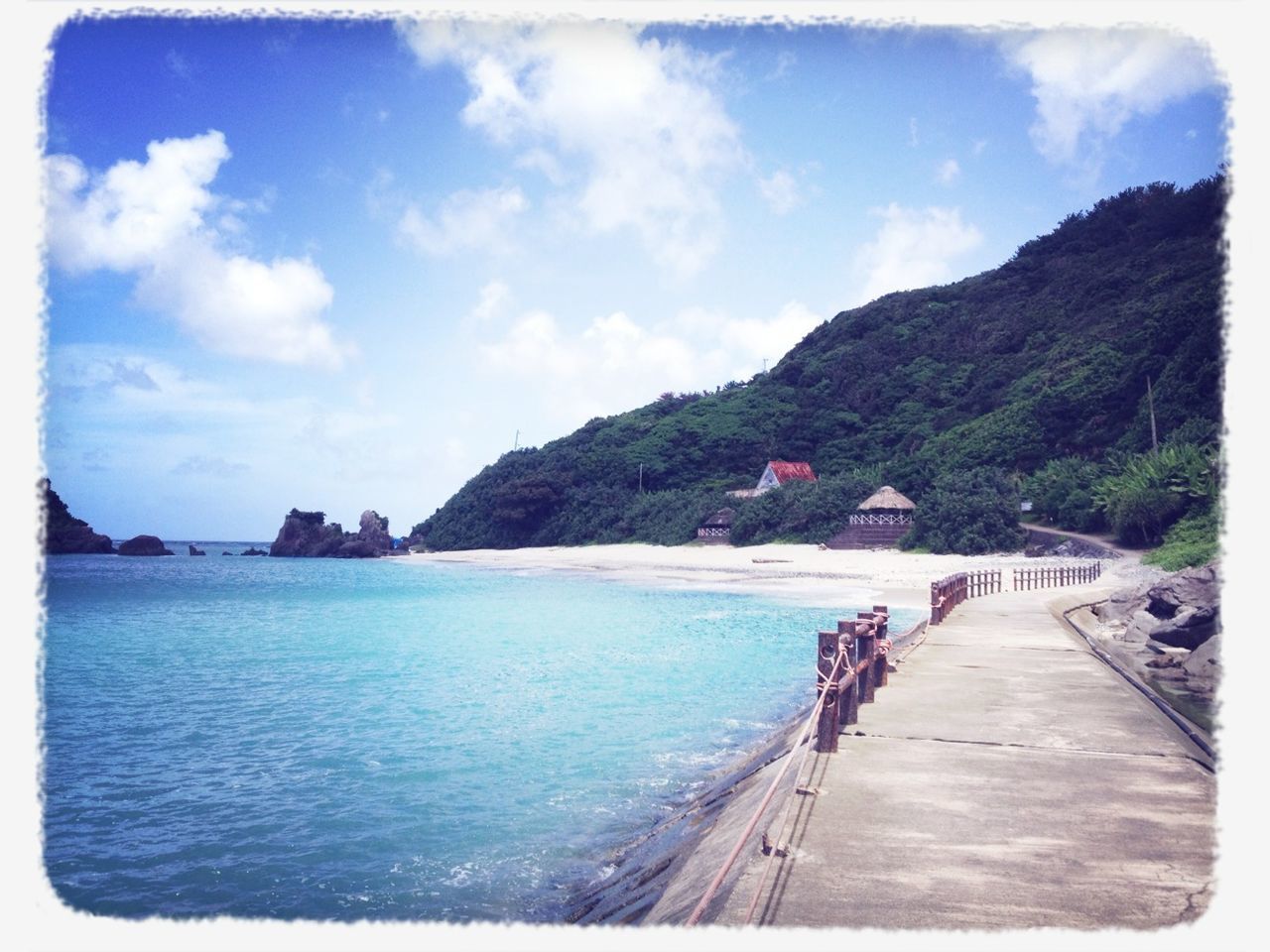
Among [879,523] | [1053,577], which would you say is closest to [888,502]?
[879,523]

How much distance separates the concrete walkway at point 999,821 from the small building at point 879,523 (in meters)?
35.5

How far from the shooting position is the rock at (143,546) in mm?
98375

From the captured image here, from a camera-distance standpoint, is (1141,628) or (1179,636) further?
(1141,628)

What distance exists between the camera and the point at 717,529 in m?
54.1

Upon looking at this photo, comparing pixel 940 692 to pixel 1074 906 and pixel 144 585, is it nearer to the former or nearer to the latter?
pixel 1074 906

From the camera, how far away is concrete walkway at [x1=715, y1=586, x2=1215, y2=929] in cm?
373

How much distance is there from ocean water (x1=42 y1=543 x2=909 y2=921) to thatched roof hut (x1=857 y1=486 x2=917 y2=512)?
68.9 feet

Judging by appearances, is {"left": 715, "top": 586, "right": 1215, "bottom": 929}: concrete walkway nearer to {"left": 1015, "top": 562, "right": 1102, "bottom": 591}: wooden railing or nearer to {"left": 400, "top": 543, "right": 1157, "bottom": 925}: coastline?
{"left": 400, "top": 543, "right": 1157, "bottom": 925}: coastline

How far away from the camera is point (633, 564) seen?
159ft

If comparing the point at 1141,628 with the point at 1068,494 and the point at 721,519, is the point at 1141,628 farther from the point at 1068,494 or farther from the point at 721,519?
the point at 721,519

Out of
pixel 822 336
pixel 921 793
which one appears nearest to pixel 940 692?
pixel 921 793

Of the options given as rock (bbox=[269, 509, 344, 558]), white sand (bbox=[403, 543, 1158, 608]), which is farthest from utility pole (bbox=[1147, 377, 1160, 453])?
rock (bbox=[269, 509, 344, 558])

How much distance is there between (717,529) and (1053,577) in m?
29.2

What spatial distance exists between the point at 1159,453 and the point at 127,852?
129 feet
